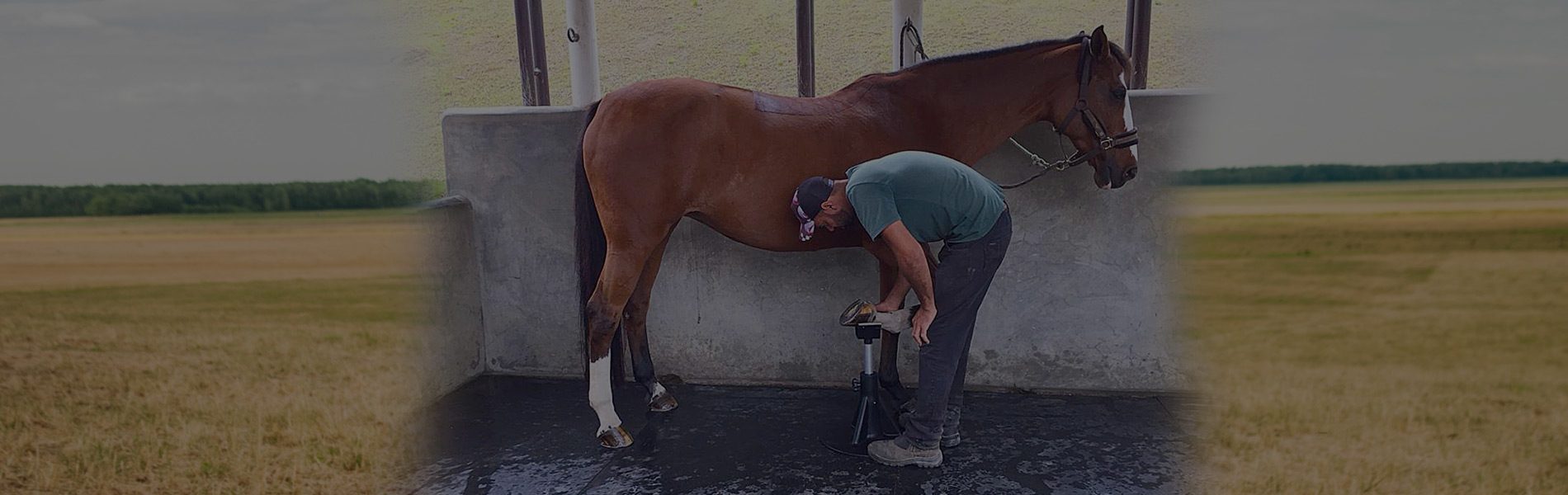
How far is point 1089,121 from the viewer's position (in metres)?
3.00

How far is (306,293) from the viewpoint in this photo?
1.37m

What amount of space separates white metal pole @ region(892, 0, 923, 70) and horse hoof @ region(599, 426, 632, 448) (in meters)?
1.81

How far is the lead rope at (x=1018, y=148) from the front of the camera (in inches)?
122

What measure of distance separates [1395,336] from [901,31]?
103 inches

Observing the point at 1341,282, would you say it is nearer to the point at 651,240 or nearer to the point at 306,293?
the point at 306,293

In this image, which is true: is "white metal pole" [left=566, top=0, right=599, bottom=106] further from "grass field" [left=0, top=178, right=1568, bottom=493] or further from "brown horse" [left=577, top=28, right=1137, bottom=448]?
"grass field" [left=0, top=178, right=1568, bottom=493]

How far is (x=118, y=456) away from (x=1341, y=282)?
1956 millimetres

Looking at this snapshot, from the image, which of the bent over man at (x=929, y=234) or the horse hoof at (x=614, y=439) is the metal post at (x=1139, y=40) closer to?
the bent over man at (x=929, y=234)

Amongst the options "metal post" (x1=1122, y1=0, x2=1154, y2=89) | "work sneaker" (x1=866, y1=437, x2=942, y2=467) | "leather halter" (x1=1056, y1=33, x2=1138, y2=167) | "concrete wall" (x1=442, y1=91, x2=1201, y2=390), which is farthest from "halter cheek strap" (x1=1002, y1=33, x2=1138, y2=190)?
"work sneaker" (x1=866, y1=437, x2=942, y2=467)

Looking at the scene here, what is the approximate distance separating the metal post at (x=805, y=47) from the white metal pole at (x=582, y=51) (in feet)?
3.02

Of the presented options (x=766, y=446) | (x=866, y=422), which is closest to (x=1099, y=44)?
(x=866, y=422)

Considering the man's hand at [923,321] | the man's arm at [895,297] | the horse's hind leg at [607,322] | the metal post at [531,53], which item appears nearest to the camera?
the man's hand at [923,321]

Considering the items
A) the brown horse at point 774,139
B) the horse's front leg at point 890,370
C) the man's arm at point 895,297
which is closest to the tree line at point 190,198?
the brown horse at point 774,139

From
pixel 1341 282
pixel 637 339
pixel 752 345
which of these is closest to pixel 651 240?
Result: pixel 637 339
